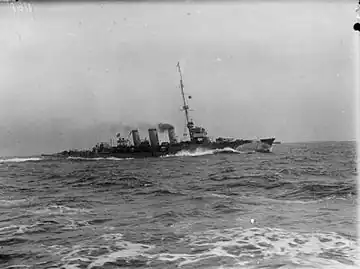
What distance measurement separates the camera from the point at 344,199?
15.1 meters

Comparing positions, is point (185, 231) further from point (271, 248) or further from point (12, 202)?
point (12, 202)

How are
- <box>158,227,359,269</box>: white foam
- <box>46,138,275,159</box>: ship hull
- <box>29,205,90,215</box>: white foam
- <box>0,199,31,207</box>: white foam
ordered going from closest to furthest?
1. <box>158,227,359,269</box>: white foam
2. <box>29,205,90,215</box>: white foam
3. <box>0,199,31,207</box>: white foam
4. <box>46,138,275,159</box>: ship hull

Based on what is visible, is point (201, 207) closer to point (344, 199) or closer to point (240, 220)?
point (240, 220)

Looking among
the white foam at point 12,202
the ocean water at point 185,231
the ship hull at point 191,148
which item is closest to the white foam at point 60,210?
the ocean water at point 185,231

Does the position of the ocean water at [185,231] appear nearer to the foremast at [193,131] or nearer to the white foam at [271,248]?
the white foam at [271,248]

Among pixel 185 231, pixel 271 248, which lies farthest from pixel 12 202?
pixel 271 248

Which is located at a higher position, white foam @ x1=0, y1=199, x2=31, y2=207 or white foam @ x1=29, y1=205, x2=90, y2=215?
Result: white foam @ x1=0, y1=199, x2=31, y2=207

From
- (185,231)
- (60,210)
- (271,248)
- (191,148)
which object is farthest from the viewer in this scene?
(191,148)

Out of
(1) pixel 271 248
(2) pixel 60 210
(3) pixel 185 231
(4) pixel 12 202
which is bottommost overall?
(1) pixel 271 248

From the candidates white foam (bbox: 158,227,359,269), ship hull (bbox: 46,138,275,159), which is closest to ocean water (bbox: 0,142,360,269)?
white foam (bbox: 158,227,359,269)

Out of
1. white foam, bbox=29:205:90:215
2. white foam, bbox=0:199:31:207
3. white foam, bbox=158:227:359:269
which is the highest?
white foam, bbox=0:199:31:207

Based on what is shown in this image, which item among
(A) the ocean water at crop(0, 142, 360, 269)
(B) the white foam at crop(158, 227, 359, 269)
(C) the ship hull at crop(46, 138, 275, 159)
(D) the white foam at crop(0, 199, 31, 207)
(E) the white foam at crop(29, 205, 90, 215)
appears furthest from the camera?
(C) the ship hull at crop(46, 138, 275, 159)

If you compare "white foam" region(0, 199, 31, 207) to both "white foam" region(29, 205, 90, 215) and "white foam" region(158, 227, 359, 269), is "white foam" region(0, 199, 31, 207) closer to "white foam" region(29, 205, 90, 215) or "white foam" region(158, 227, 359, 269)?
"white foam" region(29, 205, 90, 215)

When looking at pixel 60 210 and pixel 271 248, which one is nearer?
pixel 271 248
